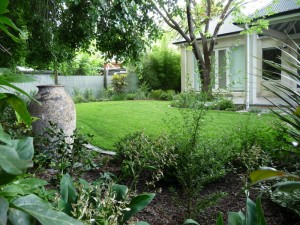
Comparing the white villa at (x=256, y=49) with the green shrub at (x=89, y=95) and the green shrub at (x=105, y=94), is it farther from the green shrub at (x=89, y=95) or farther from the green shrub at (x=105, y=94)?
the green shrub at (x=89, y=95)

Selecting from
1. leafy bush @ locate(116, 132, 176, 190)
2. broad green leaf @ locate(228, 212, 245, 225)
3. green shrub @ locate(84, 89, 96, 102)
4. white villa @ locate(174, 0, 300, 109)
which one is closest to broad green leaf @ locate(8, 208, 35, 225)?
broad green leaf @ locate(228, 212, 245, 225)

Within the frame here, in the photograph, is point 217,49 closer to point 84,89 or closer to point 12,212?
point 84,89

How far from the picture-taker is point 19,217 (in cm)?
92

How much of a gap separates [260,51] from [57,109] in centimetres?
1054

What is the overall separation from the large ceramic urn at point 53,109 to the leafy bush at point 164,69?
14169mm

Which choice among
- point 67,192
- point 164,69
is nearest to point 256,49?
point 164,69

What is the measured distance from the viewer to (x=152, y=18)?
5598 mm

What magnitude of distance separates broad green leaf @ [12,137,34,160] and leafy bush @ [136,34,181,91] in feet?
59.4

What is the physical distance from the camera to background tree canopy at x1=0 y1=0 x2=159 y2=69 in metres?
4.88

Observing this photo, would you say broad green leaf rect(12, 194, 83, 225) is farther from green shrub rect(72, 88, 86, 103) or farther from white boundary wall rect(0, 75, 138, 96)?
white boundary wall rect(0, 75, 138, 96)

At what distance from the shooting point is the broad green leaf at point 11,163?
0.68 metres

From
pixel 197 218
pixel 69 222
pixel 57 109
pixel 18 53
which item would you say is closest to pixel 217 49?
pixel 18 53

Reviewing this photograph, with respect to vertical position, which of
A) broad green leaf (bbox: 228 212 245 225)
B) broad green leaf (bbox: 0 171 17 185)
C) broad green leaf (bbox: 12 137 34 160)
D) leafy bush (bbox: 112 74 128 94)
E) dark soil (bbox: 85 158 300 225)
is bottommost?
dark soil (bbox: 85 158 300 225)

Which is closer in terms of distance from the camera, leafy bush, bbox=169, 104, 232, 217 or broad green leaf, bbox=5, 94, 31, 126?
broad green leaf, bbox=5, 94, 31, 126
